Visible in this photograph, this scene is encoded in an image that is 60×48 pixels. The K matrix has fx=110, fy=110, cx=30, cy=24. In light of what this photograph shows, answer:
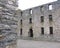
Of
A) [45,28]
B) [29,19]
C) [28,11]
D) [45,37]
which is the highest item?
[28,11]

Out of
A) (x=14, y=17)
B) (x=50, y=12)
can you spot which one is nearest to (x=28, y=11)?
(x=50, y=12)

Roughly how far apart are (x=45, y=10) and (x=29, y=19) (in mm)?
4220

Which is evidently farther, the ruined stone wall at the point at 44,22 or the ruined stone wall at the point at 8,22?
the ruined stone wall at the point at 44,22

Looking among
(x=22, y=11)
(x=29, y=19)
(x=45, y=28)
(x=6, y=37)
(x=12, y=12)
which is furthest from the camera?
(x=22, y=11)

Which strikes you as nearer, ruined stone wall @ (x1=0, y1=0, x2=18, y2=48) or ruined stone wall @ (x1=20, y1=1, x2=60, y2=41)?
ruined stone wall @ (x1=0, y1=0, x2=18, y2=48)

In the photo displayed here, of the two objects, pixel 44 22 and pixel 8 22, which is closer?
pixel 8 22

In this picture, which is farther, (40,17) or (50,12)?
(40,17)

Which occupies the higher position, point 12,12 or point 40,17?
point 40,17

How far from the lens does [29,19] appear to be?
21.6 metres

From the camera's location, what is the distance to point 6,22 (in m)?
2.52

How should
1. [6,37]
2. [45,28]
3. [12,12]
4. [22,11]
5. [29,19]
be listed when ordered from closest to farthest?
[6,37]
[12,12]
[45,28]
[29,19]
[22,11]

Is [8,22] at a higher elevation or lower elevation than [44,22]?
lower

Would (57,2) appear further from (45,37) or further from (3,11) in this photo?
(3,11)

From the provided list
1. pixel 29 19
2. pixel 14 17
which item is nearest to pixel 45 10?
pixel 29 19
